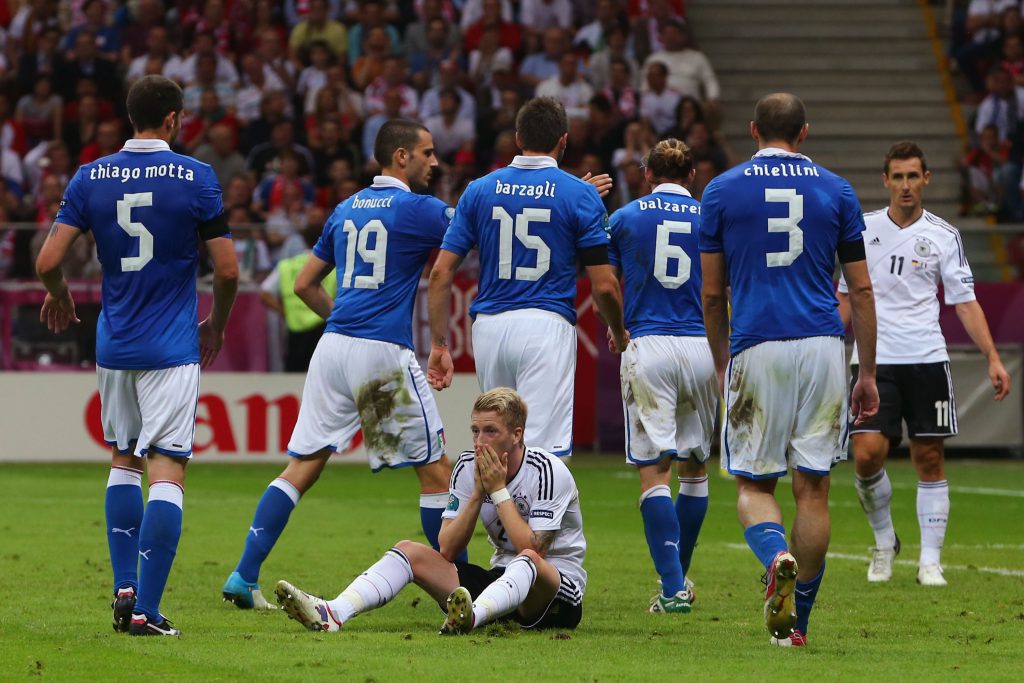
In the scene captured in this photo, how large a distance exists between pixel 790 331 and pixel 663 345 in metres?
1.76

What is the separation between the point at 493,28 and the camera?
23.2m

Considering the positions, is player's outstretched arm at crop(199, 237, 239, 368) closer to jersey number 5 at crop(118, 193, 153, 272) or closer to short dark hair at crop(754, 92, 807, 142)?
jersey number 5 at crop(118, 193, 153, 272)

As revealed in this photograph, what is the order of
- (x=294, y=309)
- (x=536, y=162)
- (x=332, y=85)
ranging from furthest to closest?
(x=332, y=85) → (x=294, y=309) → (x=536, y=162)

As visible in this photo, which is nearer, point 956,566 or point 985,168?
point 956,566

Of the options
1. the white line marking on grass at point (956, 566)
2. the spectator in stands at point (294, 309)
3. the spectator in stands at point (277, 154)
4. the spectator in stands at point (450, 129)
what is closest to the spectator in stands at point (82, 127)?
the spectator in stands at point (277, 154)

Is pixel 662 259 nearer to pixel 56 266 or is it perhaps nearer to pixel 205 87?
pixel 56 266

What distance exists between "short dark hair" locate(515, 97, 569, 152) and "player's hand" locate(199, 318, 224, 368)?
1763mm

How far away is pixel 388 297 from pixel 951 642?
321 cm

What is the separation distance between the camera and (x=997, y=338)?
19203 mm

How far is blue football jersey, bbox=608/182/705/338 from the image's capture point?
350 inches

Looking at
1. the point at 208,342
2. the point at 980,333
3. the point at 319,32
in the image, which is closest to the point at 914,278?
the point at 980,333

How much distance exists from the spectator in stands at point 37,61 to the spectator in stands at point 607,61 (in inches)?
272

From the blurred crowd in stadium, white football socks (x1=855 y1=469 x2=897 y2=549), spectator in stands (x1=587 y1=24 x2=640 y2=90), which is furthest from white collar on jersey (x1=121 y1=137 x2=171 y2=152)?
spectator in stands (x1=587 y1=24 x2=640 y2=90)

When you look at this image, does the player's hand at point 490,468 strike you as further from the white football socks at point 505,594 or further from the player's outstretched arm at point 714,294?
the player's outstretched arm at point 714,294
